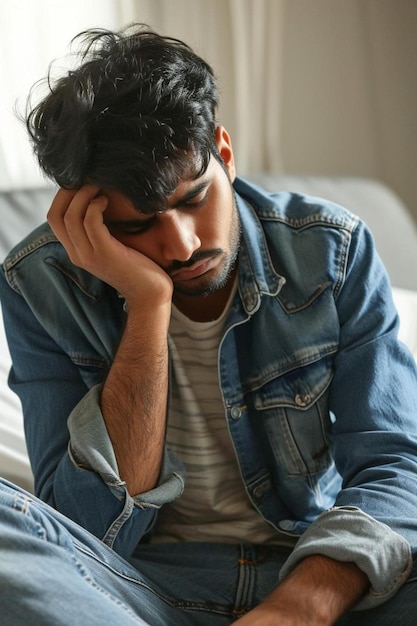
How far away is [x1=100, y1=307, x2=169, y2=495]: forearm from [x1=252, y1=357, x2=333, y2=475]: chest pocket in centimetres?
17

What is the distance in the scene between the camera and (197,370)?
133 cm

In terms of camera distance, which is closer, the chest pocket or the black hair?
the black hair

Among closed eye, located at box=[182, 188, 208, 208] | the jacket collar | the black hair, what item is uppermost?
the black hair

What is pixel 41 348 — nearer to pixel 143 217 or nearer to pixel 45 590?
pixel 143 217

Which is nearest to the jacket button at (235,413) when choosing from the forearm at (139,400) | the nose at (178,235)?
the forearm at (139,400)

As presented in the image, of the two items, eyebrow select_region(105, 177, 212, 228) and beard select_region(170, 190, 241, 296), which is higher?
eyebrow select_region(105, 177, 212, 228)

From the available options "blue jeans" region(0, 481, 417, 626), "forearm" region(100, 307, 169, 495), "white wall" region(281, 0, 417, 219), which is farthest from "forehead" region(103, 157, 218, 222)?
"white wall" region(281, 0, 417, 219)

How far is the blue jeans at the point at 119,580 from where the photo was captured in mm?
833

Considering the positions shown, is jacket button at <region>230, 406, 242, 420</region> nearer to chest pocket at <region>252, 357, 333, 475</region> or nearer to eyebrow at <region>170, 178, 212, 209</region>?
chest pocket at <region>252, 357, 333, 475</region>

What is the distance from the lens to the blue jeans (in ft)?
2.73

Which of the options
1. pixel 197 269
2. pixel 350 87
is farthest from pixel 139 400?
pixel 350 87

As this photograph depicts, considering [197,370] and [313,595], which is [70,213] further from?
[313,595]

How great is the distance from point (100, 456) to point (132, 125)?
0.43 meters

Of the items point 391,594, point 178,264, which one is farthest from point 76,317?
point 391,594
